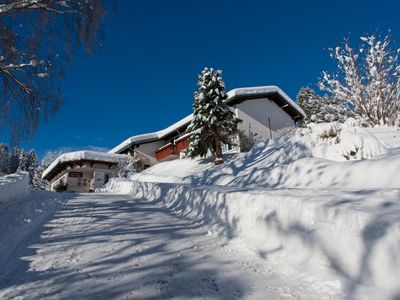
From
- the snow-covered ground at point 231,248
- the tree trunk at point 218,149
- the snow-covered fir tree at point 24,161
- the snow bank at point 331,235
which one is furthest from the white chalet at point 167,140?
the snow bank at point 331,235

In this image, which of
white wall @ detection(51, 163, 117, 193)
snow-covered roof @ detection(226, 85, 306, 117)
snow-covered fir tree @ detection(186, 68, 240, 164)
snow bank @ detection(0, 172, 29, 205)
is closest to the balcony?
white wall @ detection(51, 163, 117, 193)

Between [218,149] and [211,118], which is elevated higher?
[211,118]

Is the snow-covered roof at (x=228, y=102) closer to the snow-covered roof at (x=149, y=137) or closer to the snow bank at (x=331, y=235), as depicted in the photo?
the snow-covered roof at (x=149, y=137)

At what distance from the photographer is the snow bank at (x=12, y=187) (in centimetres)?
821

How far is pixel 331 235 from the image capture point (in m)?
2.96

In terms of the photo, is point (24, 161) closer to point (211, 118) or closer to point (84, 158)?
point (84, 158)

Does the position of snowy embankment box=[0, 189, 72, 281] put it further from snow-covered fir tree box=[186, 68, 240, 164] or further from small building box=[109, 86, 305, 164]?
small building box=[109, 86, 305, 164]

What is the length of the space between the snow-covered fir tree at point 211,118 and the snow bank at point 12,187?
469 inches

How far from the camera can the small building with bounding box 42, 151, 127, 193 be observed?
3406 cm

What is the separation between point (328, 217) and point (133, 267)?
2.32m

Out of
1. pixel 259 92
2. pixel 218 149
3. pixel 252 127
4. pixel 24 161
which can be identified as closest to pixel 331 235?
pixel 218 149

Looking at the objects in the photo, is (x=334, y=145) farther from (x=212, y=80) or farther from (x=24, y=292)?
(x=212, y=80)

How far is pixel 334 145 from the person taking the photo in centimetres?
948

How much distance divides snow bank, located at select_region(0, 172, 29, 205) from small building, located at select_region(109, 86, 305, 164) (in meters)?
15.7
